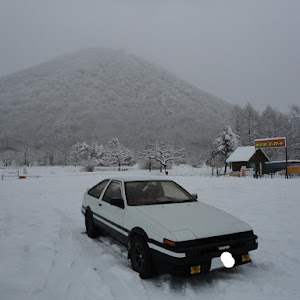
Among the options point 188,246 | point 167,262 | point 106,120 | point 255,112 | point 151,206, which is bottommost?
point 167,262

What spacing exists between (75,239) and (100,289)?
261cm

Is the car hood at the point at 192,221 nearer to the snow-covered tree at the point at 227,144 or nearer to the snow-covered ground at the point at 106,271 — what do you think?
the snow-covered ground at the point at 106,271

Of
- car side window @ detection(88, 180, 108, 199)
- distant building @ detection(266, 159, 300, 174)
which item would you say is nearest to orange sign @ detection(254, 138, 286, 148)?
distant building @ detection(266, 159, 300, 174)

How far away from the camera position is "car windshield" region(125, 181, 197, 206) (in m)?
4.76

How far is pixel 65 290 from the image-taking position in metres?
3.56

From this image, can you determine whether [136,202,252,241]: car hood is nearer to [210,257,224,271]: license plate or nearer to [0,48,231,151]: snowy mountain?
[210,257,224,271]: license plate

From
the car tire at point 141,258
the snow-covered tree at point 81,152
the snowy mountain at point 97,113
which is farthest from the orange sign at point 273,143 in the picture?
the snowy mountain at point 97,113

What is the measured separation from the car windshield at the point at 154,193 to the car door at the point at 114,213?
0.68 ft

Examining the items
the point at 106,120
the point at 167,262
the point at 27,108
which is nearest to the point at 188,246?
the point at 167,262

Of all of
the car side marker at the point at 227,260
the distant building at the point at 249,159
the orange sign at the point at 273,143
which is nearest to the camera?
the car side marker at the point at 227,260

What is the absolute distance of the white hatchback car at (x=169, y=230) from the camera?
3408mm

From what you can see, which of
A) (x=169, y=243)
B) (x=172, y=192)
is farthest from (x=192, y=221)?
(x=172, y=192)

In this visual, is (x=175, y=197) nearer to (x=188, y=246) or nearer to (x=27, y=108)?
(x=188, y=246)

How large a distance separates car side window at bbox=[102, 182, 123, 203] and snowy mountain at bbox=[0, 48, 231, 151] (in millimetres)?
90611
